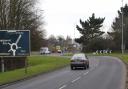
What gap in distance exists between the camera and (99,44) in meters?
128

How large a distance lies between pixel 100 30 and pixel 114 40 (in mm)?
13415

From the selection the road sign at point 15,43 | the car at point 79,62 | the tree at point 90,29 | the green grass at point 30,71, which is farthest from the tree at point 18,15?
the tree at point 90,29

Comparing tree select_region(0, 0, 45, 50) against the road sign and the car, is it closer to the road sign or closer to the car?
the car

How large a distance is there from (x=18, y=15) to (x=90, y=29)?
76077mm

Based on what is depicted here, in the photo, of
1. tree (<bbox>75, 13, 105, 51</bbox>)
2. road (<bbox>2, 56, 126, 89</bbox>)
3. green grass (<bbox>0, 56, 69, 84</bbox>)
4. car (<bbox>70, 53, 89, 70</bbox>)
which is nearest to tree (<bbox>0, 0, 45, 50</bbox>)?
green grass (<bbox>0, 56, 69, 84</bbox>)

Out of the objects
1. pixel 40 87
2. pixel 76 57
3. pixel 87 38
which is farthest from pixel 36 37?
pixel 87 38

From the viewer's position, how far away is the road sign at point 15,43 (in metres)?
39.4

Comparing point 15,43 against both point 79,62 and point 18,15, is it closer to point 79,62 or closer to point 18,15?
point 79,62

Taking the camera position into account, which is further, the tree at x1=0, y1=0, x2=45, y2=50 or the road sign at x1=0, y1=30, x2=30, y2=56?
the tree at x1=0, y1=0, x2=45, y2=50

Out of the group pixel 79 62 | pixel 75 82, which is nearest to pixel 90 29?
pixel 79 62

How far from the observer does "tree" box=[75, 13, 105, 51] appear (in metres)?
136

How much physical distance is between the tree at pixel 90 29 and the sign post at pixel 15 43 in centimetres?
9527

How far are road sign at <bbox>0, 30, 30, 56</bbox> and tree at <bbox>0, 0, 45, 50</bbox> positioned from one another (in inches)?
777

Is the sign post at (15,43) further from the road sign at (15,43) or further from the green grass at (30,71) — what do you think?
the green grass at (30,71)
